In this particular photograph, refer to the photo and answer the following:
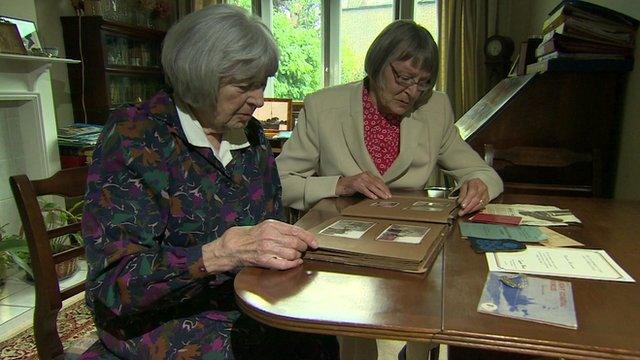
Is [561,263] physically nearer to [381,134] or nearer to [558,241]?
[558,241]

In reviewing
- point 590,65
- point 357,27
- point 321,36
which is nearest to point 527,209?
point 590,65

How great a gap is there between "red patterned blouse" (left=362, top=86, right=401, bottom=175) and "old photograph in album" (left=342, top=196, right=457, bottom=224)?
286 mm

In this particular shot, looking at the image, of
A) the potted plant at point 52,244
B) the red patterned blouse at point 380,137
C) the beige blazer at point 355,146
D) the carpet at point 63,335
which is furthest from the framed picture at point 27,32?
the red patterned blouse at point 380,137

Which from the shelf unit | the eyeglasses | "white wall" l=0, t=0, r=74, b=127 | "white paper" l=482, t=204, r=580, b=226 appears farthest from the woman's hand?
"white wall" l=0, t=0, r=74, b=127

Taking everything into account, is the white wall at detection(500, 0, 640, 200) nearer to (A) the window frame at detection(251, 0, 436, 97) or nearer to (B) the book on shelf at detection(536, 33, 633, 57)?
(B) the book on shelf at detection(536, 33, 633, 57)

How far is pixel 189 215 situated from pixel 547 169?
1510 mm

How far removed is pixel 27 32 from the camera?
108 inches

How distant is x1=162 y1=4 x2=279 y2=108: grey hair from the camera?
93 centimetres

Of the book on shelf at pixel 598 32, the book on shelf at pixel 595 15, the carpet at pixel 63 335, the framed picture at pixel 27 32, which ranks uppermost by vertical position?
the framed picture at pixel 27 32

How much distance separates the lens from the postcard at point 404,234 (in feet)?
2.95

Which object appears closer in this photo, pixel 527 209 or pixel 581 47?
pixel 527 209

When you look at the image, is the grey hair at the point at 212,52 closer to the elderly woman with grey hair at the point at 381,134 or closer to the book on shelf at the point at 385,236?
the book on shelf at the point at 385,236

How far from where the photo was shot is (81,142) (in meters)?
3.06

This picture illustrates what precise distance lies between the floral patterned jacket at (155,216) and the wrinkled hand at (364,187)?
0.33 metres
